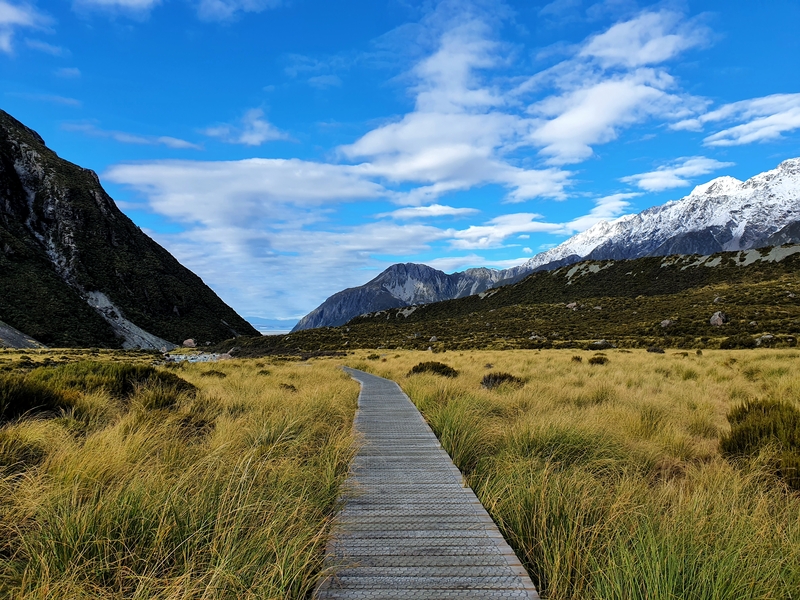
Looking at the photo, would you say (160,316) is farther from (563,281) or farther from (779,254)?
(779,254)

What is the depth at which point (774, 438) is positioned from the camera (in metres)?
5.96

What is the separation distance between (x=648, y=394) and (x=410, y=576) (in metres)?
11.5

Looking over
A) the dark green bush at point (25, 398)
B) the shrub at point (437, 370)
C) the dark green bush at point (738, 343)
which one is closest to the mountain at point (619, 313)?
the dark green bush at point (738, 343)

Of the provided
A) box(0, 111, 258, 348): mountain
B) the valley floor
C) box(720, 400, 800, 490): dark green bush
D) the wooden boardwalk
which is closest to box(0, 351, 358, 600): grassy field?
the valley floor

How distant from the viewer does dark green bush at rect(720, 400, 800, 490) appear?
527cm

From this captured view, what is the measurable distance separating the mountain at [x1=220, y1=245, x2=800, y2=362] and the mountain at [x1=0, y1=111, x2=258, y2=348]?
26.6 meters

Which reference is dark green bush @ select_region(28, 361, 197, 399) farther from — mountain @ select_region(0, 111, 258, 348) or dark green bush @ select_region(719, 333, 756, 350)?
mountain @ select_region(0, 111, 258, 348)

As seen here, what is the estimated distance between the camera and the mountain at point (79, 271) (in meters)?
70.5

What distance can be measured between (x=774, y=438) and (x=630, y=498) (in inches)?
144

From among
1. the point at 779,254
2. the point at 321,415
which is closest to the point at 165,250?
the point at 321,415

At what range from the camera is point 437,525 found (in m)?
3.68

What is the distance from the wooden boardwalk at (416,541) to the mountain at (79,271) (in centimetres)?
8057

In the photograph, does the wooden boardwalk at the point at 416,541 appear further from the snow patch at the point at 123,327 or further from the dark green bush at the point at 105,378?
the snow patch at the point at 123,327

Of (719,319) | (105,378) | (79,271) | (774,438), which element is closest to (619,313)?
(719,319)
